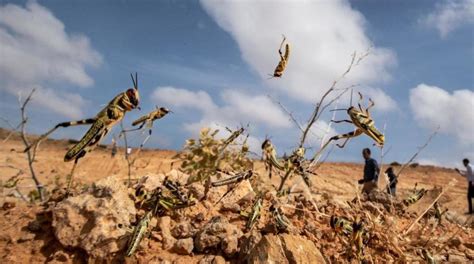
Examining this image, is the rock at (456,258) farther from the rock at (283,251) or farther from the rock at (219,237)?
the rock at (219,237)

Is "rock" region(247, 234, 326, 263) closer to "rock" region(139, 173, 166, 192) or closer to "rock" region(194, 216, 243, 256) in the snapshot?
"rock" region(194, 216, 243, 256)

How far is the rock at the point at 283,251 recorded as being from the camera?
3.34m

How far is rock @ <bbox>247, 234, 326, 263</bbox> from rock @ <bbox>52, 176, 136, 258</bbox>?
131 centimetres

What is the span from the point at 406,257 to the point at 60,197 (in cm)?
368

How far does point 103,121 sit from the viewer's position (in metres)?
2.51

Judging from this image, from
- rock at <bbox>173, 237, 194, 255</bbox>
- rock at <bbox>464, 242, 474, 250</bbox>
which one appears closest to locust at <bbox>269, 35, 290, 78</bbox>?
rock at <bbox>173, 237, 194, 255</bbox>

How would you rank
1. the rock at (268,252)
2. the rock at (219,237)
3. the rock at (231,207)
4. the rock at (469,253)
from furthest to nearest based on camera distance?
the rock at (231,207), the rock at (469,253), the rock at (219,237), the rock at (268,252)

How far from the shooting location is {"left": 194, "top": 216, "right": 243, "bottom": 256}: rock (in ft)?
12.1

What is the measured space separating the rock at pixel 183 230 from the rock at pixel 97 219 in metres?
0.45

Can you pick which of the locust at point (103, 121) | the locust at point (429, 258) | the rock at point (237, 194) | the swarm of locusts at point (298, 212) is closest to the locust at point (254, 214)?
the swarm of locusts at point (298, 212)

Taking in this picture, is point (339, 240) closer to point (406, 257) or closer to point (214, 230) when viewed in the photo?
point (406, 257)

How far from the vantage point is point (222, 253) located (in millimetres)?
3711

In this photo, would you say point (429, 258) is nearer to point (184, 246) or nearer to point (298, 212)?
point (298, 212)

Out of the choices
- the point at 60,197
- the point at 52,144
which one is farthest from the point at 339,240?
the point at 52,144
